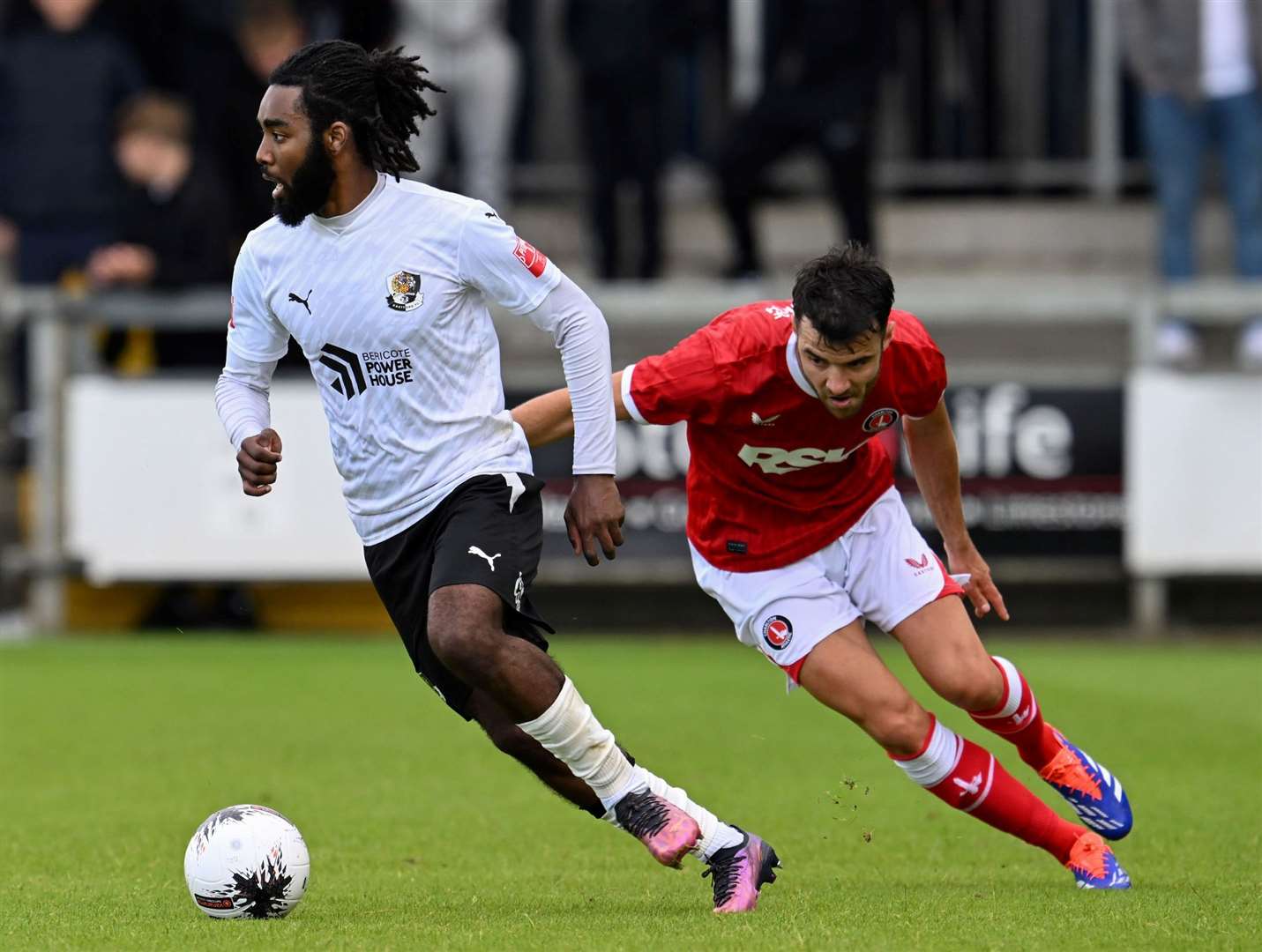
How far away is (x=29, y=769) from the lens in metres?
8.12

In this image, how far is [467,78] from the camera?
1356cm

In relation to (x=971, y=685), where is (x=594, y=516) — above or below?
above

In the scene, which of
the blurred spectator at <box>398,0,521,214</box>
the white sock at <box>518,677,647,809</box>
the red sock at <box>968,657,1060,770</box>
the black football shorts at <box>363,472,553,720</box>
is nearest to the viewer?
the white sock at <box>518,677,647,809</box>

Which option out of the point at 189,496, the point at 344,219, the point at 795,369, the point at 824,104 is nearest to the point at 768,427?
the point at 795,369

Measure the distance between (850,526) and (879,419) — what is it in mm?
413

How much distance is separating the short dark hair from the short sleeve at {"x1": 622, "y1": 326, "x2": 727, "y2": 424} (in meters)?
0.33

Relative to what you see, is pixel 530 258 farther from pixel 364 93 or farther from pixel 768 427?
Result: pixel 768 427

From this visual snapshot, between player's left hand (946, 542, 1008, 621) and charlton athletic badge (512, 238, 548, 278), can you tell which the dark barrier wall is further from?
charlton athletic badge (512, 238, 548, 278)

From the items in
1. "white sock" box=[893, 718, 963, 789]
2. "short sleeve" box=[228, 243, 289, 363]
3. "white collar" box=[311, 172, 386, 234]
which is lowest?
"white sock" box=[893, 718, 963, 789]

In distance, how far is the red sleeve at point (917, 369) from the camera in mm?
5711

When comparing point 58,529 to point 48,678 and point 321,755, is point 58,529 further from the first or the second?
point 321,755

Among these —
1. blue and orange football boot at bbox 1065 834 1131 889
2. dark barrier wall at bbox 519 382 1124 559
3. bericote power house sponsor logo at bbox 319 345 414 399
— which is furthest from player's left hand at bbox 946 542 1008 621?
dark barrier wall at bbox 519 382 1124 559

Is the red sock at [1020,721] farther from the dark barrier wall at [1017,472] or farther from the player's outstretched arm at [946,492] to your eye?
the dark barrier wall at [1017,472]

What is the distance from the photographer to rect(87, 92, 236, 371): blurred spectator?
1287 cm
